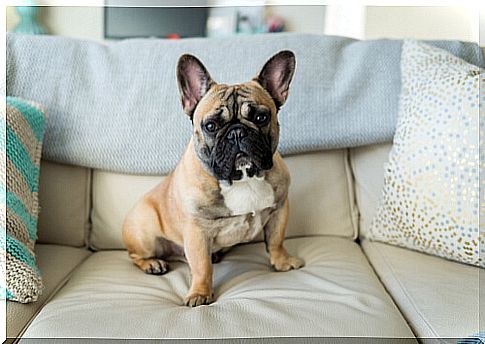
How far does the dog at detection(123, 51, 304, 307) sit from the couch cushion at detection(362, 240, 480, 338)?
0.21 metres

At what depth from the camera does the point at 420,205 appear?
139cm

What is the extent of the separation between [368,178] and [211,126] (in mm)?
556

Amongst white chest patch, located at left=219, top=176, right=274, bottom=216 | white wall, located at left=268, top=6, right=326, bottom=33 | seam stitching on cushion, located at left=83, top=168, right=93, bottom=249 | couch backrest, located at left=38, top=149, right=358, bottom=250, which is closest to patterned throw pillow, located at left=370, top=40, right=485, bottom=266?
couch backrest, located at left=38, top=149, right=358, bottom=250

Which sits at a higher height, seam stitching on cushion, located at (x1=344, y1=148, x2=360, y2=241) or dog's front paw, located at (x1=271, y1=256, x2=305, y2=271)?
seam stitching on cushion, located at (x1=344, y1=148, x2=360, y2=241)

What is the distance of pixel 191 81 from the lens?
1.23m

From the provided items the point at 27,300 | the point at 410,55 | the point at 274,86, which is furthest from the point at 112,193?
the point at 410,55

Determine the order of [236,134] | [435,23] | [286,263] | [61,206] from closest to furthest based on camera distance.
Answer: [236,134] < [286,263] < [61,206] < [435,23]

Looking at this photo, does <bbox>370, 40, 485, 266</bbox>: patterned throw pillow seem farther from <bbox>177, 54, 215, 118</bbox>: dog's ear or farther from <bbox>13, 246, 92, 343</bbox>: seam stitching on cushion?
<bbox>13, 246, 92, 343</bbox>: seam stitching on cushion

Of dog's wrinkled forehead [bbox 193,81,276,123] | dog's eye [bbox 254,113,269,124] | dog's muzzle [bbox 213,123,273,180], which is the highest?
dog's wrinkled forehead [bbox 193,81,276,123]

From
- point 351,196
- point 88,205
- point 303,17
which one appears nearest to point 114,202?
point 88,205

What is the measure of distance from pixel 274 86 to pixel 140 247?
1.55 ft

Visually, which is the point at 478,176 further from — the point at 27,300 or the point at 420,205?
the point at 27,300

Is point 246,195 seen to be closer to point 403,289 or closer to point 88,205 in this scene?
point 403,289

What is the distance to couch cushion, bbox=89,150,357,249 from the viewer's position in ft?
5.12
